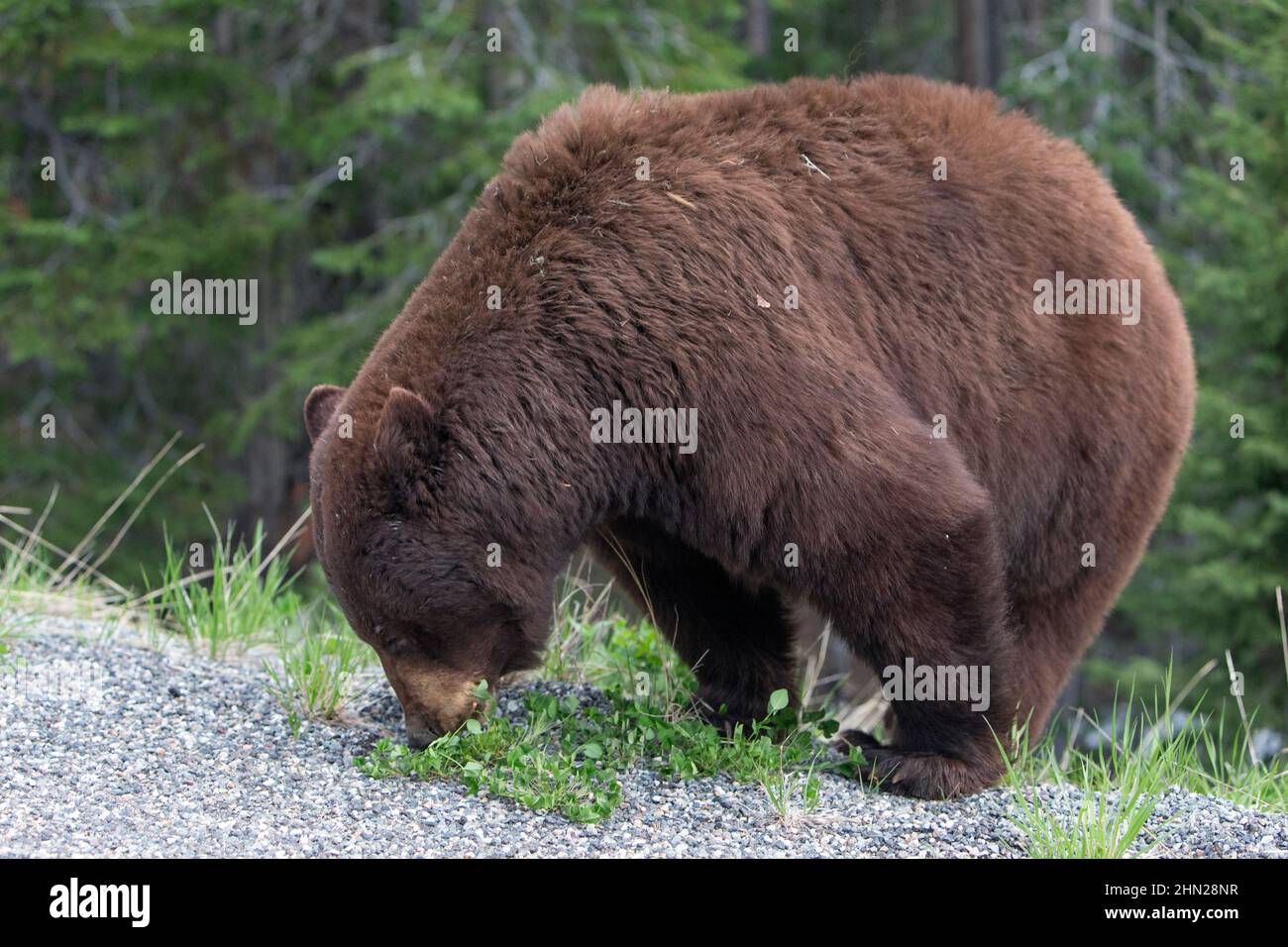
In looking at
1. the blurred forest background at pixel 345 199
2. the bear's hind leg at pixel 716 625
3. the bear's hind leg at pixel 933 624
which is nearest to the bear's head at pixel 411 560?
the bear's hind leg at pixel 716 625

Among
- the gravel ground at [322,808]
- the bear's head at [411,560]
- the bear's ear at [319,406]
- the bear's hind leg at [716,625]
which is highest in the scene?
the bear's ear at [319,406]

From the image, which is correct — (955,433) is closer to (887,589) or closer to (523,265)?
(887,589)

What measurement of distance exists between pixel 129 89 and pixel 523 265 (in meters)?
10.5

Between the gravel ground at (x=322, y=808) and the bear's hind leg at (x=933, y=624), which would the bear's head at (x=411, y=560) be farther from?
the bear's hind leg at (x=933, y=624)

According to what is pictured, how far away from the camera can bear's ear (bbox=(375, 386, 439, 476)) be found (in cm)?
406

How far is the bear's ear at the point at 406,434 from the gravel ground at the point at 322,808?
1010mm

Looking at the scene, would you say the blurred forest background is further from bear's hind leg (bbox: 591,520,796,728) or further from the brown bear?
bear's hind leg (bbox: 591,520,796,728)

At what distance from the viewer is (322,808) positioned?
4043 mm

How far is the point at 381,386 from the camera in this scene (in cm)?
433

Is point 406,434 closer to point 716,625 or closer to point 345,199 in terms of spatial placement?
point 716,625

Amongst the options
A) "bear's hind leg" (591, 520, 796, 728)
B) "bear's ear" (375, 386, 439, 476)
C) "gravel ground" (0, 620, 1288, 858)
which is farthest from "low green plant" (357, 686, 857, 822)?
"bear's ear" (375, 386, 439, 476)

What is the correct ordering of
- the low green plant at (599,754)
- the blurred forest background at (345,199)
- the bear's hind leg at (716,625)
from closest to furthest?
the low green plant at (599,754) → the bear's hind leg at (716,625) → the blurred forest background at (345,199)

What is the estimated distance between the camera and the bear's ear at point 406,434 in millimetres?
4059

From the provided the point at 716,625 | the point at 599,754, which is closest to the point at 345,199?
the point at 716,625
